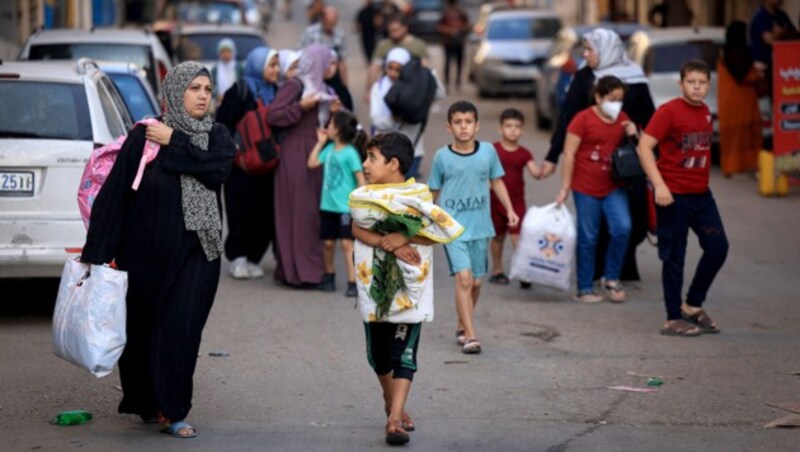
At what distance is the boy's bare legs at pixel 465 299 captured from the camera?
9.59m

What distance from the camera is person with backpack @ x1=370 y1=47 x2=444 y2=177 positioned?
13.1 metres

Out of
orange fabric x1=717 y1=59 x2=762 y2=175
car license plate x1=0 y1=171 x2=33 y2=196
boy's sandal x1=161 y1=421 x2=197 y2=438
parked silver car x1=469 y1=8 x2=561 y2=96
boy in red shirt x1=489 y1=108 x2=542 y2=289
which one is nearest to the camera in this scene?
boy's sandal x1=161 y1=421 x2=197 y2=438

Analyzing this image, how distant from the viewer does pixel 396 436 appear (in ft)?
24.1

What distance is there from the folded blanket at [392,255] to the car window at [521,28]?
2316 cm

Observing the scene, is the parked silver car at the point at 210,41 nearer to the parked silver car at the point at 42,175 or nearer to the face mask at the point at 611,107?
the face mask at the point at 611,107

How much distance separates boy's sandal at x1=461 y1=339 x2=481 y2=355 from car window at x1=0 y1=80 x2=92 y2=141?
2762 millimetres

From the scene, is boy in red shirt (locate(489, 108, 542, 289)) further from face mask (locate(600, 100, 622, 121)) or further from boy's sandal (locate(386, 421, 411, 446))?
boy's sandal (locate(386, 421, 411, 446))

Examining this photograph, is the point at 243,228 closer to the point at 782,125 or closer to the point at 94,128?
the point at 94,128

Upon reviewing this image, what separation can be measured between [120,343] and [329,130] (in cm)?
494

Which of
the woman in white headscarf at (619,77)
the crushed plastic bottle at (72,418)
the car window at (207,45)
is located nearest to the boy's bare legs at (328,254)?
the woman in white headscarf at (619,77)

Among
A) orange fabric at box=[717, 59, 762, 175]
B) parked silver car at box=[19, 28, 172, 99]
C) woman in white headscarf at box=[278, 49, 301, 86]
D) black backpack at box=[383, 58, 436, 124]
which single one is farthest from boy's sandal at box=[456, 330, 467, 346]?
orange fabric at box=[717, 59, 762, 175]

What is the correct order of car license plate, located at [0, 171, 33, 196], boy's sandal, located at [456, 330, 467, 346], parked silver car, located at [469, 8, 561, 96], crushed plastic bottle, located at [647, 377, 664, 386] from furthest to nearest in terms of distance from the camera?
parked silver car, located at [469, 8, 561, 96], car license plate, located at [0, 171, 33, 196], boy's sandal, located at [456, 330, 467, 346], crushed plastic bottle, located at [647, 377, 664, 386]

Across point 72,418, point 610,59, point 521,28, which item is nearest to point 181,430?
point 72,418

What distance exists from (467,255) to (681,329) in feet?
5.31
